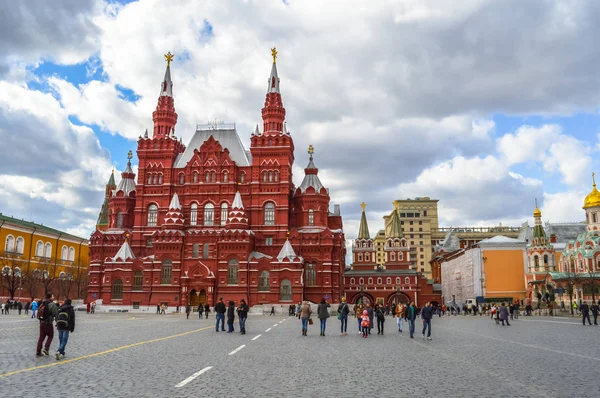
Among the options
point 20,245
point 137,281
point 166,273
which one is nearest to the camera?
point 166,273

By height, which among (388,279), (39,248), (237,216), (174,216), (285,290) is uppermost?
(174,216)

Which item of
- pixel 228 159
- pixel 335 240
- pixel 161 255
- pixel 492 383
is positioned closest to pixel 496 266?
pixel 335 240

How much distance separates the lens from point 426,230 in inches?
6225

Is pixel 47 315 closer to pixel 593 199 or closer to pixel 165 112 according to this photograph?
pixel 165 112

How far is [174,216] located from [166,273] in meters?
7.57

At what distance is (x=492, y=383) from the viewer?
10688mm

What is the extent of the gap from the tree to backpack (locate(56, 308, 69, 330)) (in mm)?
68952

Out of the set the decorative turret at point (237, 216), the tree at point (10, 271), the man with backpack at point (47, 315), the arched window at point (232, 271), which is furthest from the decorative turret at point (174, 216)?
the man with backpack at point (47, 315)

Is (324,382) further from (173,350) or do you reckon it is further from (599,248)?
(599,248)

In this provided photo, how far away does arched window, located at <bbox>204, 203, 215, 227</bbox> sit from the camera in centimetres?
7319

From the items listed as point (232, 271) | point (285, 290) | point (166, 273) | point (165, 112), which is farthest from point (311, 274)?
point (165, 112)

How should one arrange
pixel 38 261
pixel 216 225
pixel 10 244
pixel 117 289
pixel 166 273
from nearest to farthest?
pixel 166 273 → pixel 117 289 → pixel 216 225 → pixel 10 244 → pixel 38 261

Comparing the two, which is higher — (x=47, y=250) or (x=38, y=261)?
(x=47, y=250)

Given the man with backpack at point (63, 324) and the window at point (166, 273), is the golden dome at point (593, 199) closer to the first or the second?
the window at point (166, 273)
